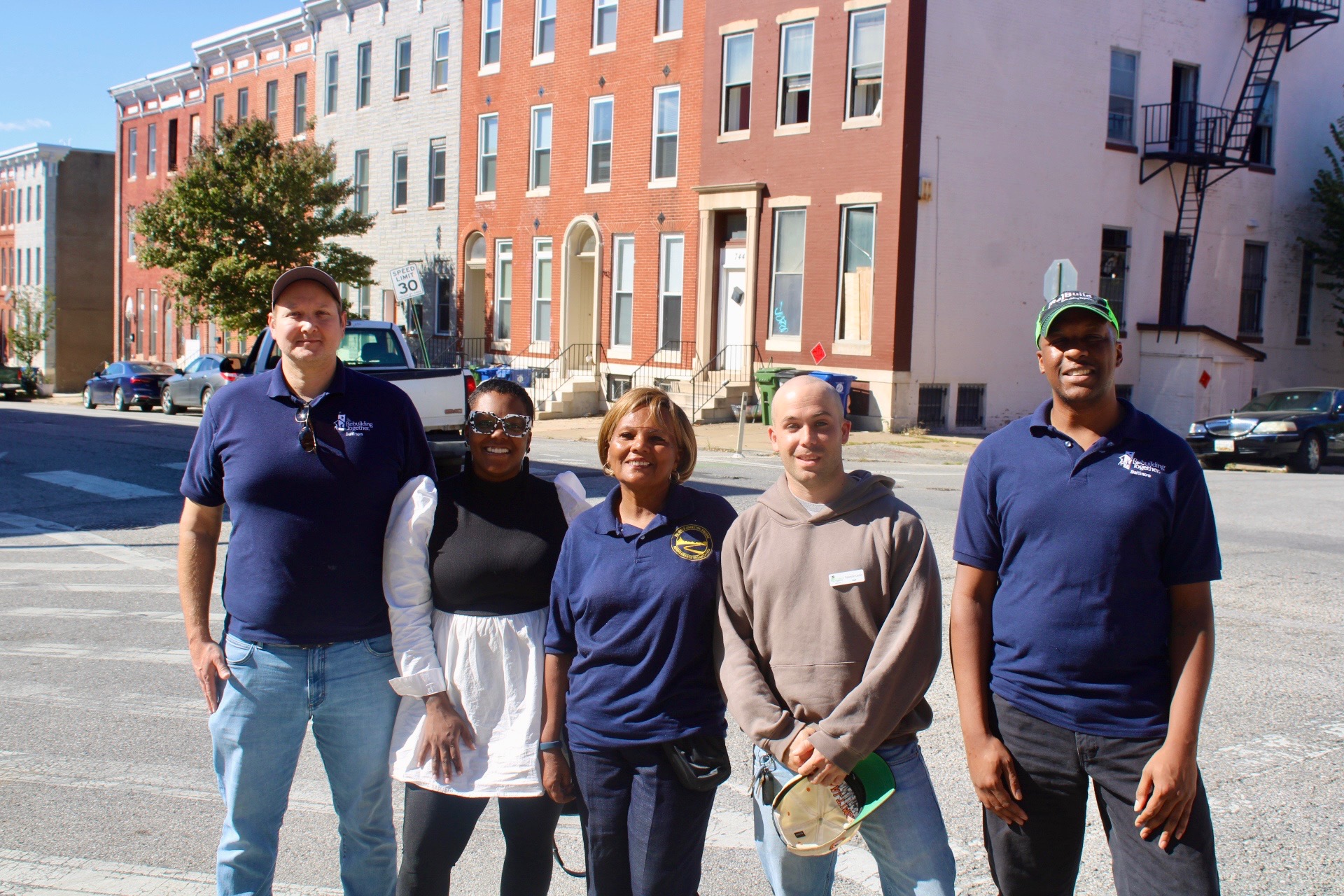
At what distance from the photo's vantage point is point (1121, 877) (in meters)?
2.98

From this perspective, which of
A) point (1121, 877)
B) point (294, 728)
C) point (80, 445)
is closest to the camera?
point (1121, 877)

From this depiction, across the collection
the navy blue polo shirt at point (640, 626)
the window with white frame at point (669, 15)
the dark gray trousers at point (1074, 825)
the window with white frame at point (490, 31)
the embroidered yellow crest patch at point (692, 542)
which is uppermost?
the window with white frame at point (490, 31)

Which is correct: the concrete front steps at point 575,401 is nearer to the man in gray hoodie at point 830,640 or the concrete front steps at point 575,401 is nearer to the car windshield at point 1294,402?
the car windshield at point 1294,402

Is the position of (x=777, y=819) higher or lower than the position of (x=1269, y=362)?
lower

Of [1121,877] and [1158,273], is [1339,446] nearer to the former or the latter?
[1158,273]

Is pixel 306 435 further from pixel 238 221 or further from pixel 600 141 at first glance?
pixel 238 221

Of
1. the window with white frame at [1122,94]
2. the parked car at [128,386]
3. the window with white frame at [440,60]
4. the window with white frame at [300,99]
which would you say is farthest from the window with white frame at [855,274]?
the window with white frame at [300,99]

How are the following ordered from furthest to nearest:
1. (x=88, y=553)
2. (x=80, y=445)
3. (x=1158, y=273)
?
(x=1158, y=273) → (x=80, y=445) → (x=88, y=553)

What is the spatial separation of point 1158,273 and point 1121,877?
2540 centimetres

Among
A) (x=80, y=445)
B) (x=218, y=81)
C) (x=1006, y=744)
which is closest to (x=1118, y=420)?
(x=1006, y=744)

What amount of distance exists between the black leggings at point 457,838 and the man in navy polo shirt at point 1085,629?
124cm

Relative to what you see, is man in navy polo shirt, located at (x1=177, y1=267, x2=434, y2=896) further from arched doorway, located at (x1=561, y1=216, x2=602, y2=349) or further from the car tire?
arched doorway, located at (x1=561, y1=216, x2=602, y2=349)

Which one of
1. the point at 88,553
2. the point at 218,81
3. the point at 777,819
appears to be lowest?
the point at 88,553

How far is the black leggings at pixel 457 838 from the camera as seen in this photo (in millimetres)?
3385
